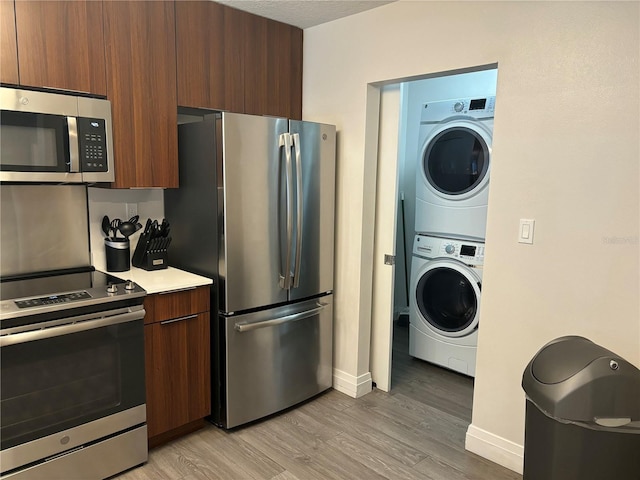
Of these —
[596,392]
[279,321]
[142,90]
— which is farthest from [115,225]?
[596,392]

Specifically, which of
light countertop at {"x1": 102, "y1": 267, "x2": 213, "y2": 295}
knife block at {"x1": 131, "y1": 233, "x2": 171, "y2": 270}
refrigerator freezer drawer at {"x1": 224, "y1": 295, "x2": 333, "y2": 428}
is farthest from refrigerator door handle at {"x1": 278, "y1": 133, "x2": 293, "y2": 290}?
knife block at {"x1": 131, "y1": 233, "x2": 171, "y2": 270}

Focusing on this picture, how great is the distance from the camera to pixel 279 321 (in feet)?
9.00

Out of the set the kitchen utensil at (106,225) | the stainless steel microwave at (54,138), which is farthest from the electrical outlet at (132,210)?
the stainless steel microwave at (54,138)

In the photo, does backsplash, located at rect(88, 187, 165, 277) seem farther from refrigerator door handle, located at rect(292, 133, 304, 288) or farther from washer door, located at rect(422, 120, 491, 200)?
washer door, located at rect(422, 120, 491, 200)

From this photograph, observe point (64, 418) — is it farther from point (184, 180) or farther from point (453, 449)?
point (453, 449)

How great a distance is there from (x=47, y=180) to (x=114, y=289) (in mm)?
576

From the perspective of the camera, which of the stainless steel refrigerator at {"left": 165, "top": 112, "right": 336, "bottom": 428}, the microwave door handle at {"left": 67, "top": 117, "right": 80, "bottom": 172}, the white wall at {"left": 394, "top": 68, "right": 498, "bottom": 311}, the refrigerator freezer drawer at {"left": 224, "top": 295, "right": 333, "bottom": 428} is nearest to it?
the microwave door handle at {"left": 67, "top": 117, "right": 80, "bottom": 172}

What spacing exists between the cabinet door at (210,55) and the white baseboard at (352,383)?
1.92 metres

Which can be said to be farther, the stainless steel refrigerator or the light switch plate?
the stainless steel refrigerator

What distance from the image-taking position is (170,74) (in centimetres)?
255

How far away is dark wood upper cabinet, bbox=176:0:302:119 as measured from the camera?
8.58ft

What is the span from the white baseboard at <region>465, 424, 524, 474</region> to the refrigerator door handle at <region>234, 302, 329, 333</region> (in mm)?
1127

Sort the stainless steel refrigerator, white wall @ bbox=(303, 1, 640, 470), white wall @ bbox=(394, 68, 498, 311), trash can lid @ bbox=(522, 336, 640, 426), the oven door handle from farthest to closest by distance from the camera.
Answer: white wall @ bbox=(394, 68, 498, 311)
the stainless steel refrigerator
white wall @ bbox=(303, 1, 640, 470)
the oven door handle
trash can lid @ bbox=(522, 336, 640, 426)

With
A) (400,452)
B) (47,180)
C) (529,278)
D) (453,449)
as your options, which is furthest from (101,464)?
(529,278)
